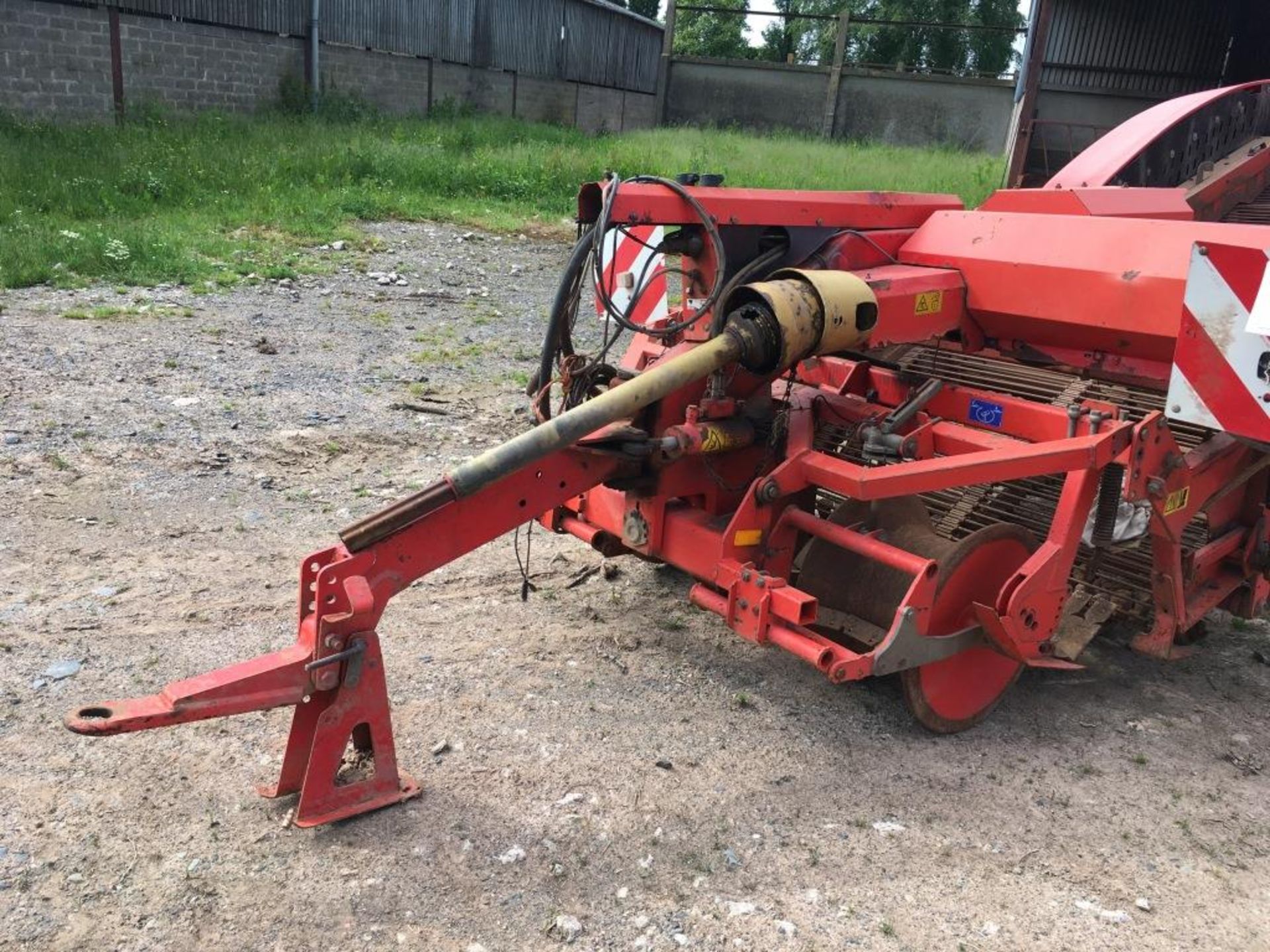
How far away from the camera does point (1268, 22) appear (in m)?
10.4

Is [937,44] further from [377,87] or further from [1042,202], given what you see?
[1042,202]

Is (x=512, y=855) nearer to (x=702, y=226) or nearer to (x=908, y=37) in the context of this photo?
(x=702, y=226)

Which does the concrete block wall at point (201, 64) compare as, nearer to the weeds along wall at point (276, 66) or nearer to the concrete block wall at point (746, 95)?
the weeds along wall at point (276, 66)

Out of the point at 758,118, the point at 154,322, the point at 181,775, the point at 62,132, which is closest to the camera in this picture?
the point at 181,775

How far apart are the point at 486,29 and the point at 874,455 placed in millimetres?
15497

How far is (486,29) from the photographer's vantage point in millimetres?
16891

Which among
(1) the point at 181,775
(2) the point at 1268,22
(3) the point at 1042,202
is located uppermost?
(2) the point at 1268,22

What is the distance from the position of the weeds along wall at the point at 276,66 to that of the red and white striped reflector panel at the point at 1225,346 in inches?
426

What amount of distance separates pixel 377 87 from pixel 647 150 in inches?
153

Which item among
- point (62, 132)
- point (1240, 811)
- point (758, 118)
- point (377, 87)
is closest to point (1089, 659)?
point (1240, 811)

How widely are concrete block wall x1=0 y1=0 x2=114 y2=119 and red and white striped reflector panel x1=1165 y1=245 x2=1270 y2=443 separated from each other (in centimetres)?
1078

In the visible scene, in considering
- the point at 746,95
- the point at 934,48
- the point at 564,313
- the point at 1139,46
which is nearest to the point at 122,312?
the point at 564,313

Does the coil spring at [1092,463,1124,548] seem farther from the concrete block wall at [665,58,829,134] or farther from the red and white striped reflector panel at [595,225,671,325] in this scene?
the concrete block wall at [665,58,829,134]

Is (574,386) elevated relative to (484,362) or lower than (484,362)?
elevated
